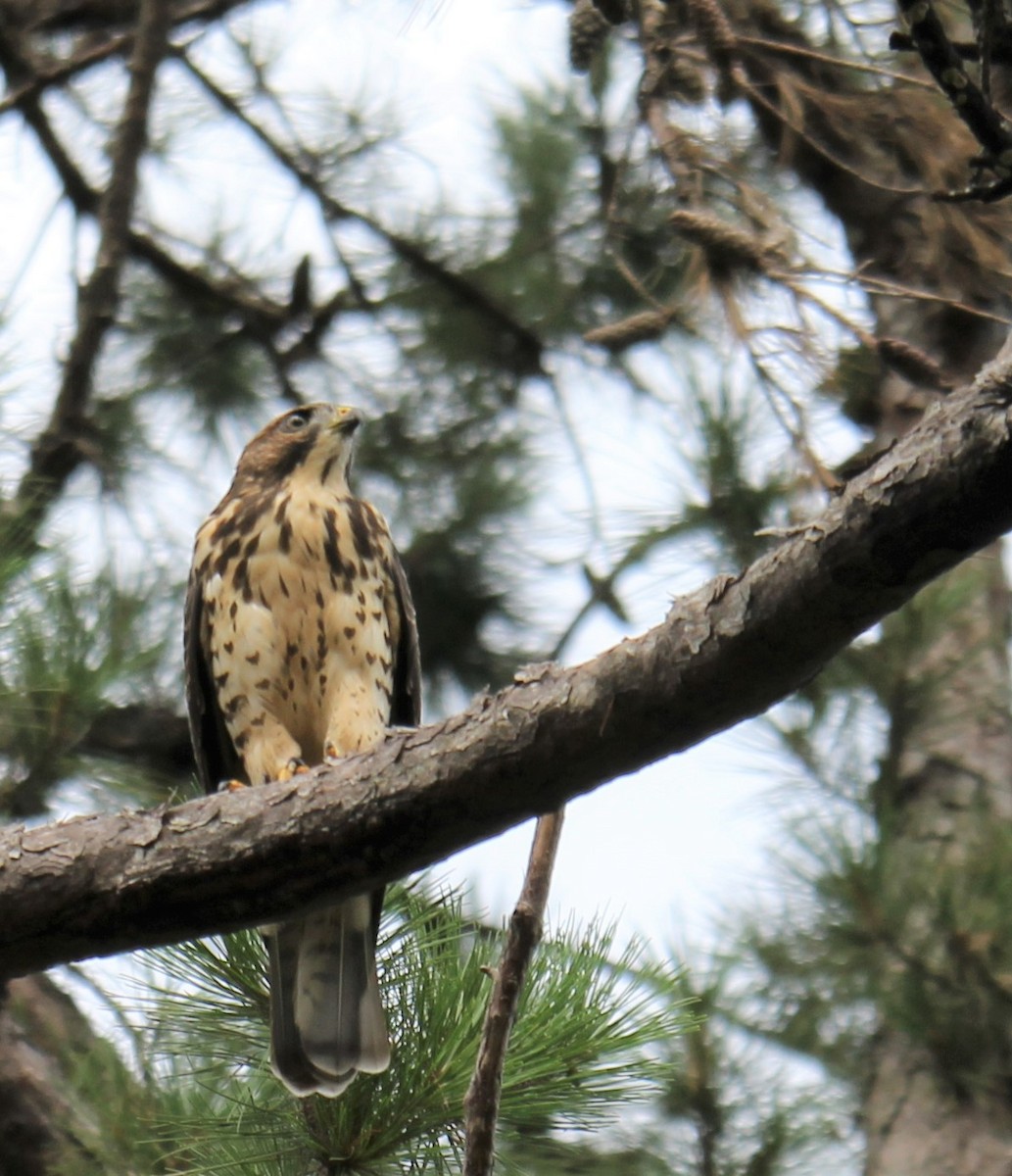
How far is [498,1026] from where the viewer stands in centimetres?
259

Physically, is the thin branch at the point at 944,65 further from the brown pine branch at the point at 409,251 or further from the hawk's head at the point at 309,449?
the brown pine branch at the point at 409,251

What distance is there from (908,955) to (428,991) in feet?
5.42

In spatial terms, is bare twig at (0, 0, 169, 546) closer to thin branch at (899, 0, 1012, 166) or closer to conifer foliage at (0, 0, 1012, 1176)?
conifer foliage at (0, 0, 1012, 1176)

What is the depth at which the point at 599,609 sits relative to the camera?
5.02m

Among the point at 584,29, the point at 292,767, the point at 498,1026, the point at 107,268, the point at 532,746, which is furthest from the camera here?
the point at 107,268

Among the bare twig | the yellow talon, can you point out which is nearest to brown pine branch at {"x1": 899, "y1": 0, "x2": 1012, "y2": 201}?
the yellow talon

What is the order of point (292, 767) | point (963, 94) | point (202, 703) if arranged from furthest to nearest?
1. point (202, 703)
2. point (292, 767)
3. point (963, 94)

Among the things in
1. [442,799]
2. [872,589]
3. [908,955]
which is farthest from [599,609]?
[872,589]

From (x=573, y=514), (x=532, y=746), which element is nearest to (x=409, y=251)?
(x=573, y=514)

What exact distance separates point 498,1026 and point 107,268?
2860 millimetres

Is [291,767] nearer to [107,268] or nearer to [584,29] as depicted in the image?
[107,268]

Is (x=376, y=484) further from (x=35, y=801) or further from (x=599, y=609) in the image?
(x=35, y=801)

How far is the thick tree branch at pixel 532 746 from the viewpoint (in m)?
2.12

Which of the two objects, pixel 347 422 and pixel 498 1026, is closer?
pixel 498 1026
